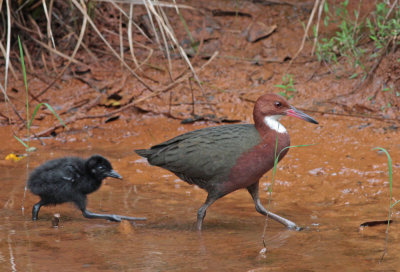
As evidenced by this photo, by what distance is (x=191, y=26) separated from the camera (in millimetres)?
8547

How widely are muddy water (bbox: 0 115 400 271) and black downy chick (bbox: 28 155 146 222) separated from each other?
0.16 meters

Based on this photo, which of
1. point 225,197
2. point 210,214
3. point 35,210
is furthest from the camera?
point 225,197

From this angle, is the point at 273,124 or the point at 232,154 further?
the point at 273,124

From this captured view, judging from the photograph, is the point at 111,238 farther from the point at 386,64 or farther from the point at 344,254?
the point at 386,64

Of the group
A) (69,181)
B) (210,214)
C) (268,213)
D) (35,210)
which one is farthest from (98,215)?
(268,213)

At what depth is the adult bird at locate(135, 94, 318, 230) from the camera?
449cm

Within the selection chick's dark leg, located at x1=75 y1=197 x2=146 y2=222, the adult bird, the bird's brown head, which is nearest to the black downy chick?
chick's dark leg, located at x1=75 y1=197 x2=146 y2=222

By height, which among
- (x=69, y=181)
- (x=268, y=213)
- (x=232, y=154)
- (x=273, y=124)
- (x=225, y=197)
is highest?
(x=273, y=124)

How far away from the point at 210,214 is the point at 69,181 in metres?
1.18

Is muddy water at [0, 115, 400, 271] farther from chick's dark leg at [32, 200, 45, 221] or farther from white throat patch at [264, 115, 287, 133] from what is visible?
white throat patch at [264, 115, 287, 133]

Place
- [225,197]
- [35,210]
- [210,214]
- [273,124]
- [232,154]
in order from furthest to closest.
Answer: [225,197] → [210,214] → [35,210] → [273,124] → [232,154]

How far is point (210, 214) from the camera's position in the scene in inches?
197

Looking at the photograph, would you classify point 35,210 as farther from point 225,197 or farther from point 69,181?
point 225,197

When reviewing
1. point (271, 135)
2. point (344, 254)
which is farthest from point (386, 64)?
point (344, 254)
